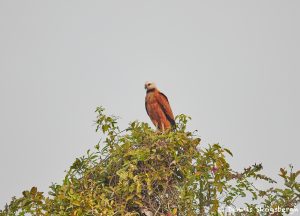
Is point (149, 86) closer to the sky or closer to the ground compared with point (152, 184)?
closer to the sky

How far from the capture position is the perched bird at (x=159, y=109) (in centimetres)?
1135

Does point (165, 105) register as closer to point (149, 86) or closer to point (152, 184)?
point (149, 86)

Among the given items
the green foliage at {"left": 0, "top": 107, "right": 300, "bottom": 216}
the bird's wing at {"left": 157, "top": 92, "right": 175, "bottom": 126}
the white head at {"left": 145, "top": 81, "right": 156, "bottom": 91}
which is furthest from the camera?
the white head at {"left": 145, "top": 81, "right": 156, "bottom": 91}

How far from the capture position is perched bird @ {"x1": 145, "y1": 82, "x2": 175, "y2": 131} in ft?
37.2

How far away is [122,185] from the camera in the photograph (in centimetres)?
647

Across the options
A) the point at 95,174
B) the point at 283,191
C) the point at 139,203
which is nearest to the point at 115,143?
the point at 95,174

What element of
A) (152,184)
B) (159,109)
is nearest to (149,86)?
(159,109)

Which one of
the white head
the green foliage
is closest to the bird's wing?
the white head

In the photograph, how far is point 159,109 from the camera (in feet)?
37.2

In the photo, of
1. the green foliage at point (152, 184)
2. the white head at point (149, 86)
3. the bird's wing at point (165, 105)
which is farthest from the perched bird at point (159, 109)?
the green foliage at point (152, 184)

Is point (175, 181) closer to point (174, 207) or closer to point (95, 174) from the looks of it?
point (174, 207)

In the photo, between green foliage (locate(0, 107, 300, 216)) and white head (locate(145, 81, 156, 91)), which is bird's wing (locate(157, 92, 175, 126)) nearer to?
white head (locate(145, 81, 156, 91))

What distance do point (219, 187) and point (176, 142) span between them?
0.84m

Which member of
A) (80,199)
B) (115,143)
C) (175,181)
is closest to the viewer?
(80,199)
